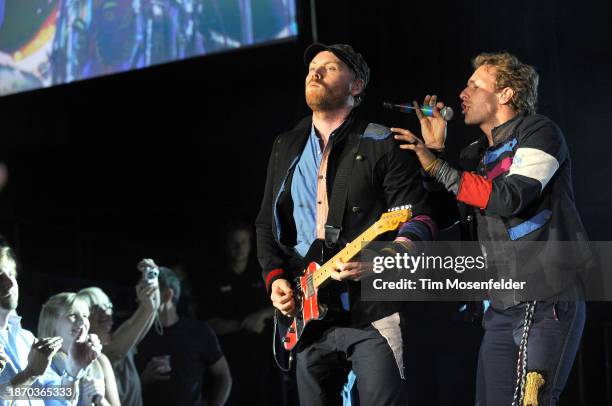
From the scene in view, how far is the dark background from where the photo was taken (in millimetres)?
4484

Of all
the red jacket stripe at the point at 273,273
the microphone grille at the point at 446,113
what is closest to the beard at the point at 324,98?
the microphone grille at the point at 446,113

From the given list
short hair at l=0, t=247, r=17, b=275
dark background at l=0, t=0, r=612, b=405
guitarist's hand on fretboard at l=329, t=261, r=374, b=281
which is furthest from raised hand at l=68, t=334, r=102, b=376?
guitarist's hand on fretboard at l=329, t=261, r=374, b=281

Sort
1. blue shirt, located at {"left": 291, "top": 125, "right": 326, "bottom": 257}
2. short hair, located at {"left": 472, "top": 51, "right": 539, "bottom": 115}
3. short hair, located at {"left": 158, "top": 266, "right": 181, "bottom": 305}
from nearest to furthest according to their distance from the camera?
blue shirt, located at {"left": 291, "top": 125, "right": 326, "bottom": 257} → short hair, located at {"left": 472, "top": 51, "right": 539, "bottom": 115} → short hair, located at {"left": 158, "top": 266, "right": 181, "bottom": 305}

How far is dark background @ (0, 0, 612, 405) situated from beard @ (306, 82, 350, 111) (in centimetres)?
117

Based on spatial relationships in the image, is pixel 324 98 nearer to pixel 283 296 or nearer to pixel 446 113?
pixel 446 113

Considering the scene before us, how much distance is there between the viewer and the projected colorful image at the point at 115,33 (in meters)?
5.16

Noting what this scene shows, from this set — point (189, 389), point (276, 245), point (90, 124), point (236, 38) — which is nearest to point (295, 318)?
point (276, 245)

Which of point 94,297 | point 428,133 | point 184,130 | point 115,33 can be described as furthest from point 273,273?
point 115,33

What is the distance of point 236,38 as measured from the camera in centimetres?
518

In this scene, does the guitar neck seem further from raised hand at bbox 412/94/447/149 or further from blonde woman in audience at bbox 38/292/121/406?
blonde woman in audience at bbox 38/292/121/406

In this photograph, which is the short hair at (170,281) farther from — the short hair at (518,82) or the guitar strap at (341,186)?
the short hair at (518,82)

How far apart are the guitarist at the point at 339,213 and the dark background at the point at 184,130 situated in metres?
1.16

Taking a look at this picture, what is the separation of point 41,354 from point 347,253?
1.78 meters

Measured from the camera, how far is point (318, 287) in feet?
10.1
